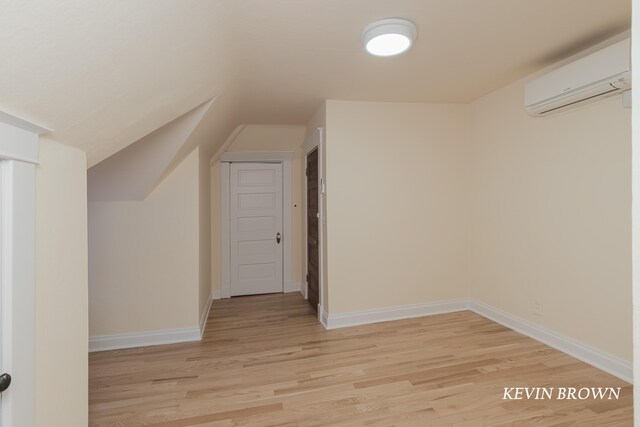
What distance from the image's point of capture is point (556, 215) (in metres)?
2.65

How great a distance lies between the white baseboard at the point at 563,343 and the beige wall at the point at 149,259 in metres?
3.13

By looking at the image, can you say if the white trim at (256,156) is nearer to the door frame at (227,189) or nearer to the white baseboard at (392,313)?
the door frame at (227,189)

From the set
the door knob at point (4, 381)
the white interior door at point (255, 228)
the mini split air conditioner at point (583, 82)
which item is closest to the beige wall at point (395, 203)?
the mini split air conditioner at point (583, 82)

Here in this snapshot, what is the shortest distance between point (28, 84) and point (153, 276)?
7.86ft

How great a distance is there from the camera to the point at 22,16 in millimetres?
759

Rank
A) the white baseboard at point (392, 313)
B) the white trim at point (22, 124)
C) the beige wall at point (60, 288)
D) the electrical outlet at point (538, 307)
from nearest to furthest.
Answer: the white trim at point (22, 124)
the beige wall at point (60, 288)
the electrical outlet at point (538, 307)
the white baseboard at point (392, 313)

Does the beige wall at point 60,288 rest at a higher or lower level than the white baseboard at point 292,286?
higher

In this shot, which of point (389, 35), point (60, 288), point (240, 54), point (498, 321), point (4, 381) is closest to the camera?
point (4, 381)

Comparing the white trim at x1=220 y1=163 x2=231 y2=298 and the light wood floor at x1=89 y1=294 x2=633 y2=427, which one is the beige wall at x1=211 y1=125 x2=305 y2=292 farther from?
the light wood floor at x1=89 y1=294 x2=633 y2=427

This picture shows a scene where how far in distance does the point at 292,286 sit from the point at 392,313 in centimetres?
184

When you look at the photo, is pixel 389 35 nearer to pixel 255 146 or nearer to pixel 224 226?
pixel 255 146

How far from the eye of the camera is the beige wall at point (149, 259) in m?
2.85

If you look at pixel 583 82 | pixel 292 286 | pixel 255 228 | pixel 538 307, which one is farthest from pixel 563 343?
pixel 255 228

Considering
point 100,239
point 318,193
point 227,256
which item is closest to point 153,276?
point 100,239
